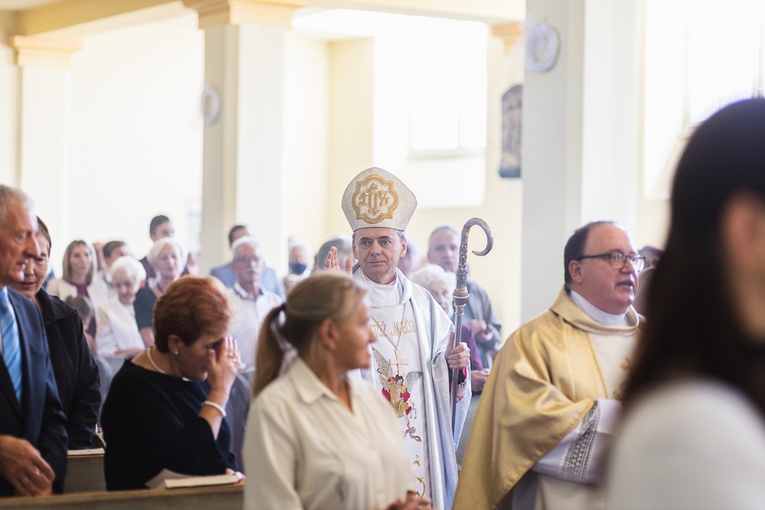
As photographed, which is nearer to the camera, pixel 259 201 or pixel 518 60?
pixel 259 201

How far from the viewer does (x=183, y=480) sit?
3641mm

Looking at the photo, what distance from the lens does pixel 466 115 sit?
19.2 meters

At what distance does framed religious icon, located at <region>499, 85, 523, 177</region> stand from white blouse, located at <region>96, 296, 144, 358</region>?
3338 millimetres

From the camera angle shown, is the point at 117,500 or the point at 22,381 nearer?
the point at 117,500

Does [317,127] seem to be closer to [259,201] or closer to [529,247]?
[259,201]

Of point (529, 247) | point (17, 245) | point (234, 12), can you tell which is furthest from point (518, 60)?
point (17, 245)

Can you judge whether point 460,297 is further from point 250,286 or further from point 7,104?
point 7,104

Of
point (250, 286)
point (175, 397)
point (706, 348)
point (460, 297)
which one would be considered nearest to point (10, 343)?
point (175, 397)

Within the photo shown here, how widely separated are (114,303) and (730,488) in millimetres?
8765

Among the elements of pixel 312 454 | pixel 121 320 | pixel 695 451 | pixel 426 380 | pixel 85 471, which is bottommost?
pixel 85 471

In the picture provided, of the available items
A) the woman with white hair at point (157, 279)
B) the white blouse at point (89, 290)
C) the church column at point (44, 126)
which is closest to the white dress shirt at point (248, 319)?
the woman with white hair at point (157, 279)

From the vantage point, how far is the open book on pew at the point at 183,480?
3.62 m

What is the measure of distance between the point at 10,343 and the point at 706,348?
9.86ft

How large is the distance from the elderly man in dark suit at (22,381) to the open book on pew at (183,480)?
339 mm
